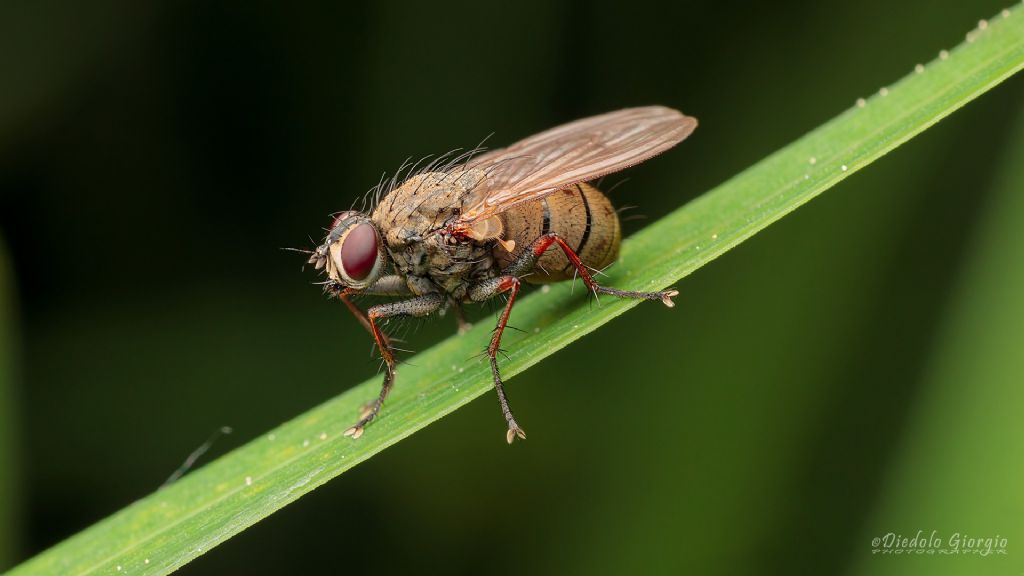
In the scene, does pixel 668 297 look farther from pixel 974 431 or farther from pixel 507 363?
pixel 974 431

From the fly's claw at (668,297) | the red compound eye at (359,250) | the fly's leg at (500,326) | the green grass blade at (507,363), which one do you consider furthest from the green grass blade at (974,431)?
the red compound eye at (359,250)

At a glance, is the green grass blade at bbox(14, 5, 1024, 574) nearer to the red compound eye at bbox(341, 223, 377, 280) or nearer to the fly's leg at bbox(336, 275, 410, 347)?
the fly's leg at bbox(336, 275, 410, 347)

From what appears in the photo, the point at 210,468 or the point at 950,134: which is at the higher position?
the point at 950,134

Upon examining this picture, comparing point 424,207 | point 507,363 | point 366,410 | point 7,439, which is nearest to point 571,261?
point 507,363

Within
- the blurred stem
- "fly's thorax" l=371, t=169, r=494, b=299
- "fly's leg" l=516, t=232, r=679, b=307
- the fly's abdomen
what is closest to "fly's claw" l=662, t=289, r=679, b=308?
"fly's leg" l=516, t=232, r=679, b=307

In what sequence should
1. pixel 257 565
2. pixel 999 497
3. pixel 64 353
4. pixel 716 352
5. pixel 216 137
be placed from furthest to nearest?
pixel 216 137 < pixel 64 353 < pixel 257 565 < pixel 716 352 < pixel 999 497

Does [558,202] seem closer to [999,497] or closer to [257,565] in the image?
[999,497]

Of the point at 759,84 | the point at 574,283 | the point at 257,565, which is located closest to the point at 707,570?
the point at 574,283
